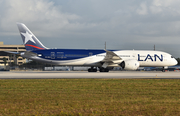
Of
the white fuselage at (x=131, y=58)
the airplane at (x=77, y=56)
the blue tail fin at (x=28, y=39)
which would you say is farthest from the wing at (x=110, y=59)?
the blue tail fin at (x=28, y=39)

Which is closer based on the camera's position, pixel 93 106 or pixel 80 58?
pixel 93 106

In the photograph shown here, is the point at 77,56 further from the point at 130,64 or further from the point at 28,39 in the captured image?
the point at 130,64

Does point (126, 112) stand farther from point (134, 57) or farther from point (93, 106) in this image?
point (134, 57)

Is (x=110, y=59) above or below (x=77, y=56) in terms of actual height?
below

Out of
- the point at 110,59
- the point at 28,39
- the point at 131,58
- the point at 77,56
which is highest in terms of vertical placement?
the point at 28,39

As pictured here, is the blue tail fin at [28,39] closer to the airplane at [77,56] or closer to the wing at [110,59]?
the airplane at [77,56]

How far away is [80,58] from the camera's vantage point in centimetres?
3931

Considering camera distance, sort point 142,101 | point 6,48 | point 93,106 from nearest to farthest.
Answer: point 93,106, point 142,101, point 6,48

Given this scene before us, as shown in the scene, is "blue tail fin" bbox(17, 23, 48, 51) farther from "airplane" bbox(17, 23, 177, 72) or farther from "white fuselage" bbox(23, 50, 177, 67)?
"white fuselage" bbox(23, 50, 177, 67)

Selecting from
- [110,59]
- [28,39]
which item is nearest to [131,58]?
[110,59]

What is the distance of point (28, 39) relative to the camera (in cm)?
3922

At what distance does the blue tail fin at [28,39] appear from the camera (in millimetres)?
38969

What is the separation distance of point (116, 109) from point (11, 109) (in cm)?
410

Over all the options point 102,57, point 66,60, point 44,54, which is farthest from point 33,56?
point 102,57
